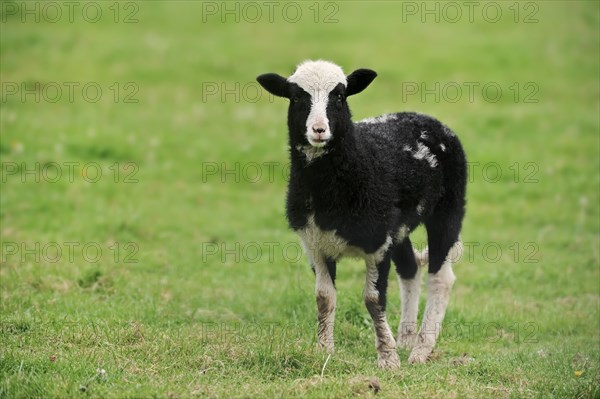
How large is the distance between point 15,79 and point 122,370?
15.3m

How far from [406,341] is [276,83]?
3.37 meters

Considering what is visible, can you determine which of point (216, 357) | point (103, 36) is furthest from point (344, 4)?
point (216, 357)

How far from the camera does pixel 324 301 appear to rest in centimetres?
887

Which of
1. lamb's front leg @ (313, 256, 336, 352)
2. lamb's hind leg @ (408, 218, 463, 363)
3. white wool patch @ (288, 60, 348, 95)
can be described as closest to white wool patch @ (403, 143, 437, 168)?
lamb's hind leg @ (408, 218, 463, 363)

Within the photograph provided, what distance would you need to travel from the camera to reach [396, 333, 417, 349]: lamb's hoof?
9.81m

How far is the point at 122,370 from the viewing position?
7516 millimetres

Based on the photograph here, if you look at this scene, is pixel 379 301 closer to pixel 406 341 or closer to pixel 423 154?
pixel 406 341

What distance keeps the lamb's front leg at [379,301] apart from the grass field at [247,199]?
0.96 feet

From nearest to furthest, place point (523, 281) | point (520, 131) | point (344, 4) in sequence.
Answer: point (523, 281), point (520, 131), point (344, 4)

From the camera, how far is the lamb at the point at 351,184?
330 inches

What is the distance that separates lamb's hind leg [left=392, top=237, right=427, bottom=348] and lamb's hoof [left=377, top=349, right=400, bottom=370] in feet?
3.87

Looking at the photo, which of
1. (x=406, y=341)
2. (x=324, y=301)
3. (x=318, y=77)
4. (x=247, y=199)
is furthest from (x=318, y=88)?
(x=247, y=199)

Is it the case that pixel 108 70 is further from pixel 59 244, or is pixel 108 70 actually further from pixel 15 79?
pixel 59 244

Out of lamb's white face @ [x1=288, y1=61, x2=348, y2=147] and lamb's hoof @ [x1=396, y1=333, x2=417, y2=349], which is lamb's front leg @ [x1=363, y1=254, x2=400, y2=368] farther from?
lamb's white face @ [x1=288, y1=61, x2=348, y2=147]
